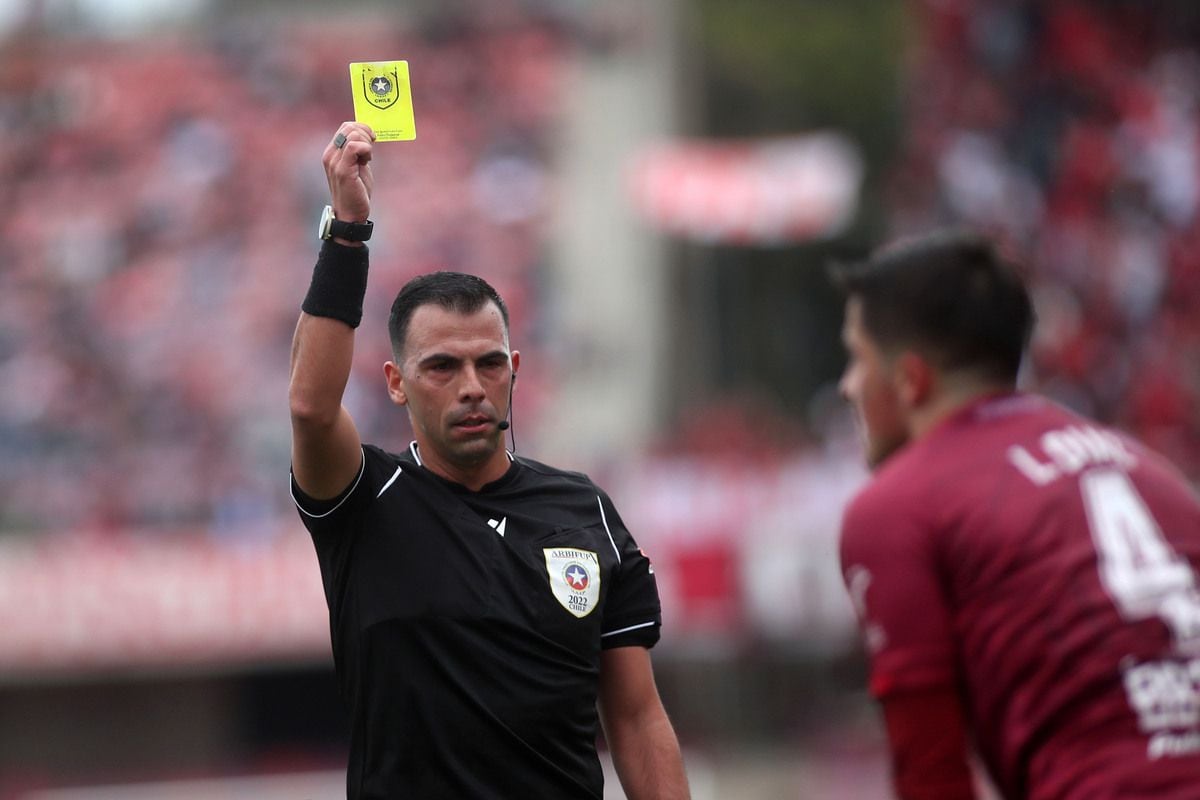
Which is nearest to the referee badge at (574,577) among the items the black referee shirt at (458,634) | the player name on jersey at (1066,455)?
the black referee shirt at (458,634)

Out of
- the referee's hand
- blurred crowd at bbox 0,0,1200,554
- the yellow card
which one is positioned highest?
blurred crowd at bbox 0,0,1200,554

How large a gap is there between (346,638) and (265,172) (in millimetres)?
17529

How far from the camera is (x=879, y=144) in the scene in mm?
34406

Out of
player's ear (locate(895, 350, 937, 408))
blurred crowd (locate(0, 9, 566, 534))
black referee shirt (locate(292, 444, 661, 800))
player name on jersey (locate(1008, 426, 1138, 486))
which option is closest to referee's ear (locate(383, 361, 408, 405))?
black referee shirt (locate(292, 444, 661, 800))

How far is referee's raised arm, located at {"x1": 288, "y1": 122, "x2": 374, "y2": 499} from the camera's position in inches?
140

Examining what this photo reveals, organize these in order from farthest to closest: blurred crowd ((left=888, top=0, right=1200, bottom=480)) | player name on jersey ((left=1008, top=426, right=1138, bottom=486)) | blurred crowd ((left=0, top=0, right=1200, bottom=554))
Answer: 1. blurred crowd ((left=0, top=0, right=1200, bottom=554))
2. blurred crowd ((left=888, top=0, right=1200, bottom=480))
3. player name on jersey ((left=1008, top=426, right=1138, bottom=486))

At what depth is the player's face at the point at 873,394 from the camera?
316 cm

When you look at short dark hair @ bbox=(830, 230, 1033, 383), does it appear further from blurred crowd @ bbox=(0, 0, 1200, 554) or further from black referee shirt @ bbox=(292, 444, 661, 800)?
blurred crowd @ bbox=(0, 0, 1200, 554)

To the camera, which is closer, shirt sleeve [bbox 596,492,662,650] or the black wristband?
the black wristband

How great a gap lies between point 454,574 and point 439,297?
1.98 ft

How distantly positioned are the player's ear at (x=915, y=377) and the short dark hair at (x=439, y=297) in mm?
1076

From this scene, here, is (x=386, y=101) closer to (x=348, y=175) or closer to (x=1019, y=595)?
(x=348, y=175)

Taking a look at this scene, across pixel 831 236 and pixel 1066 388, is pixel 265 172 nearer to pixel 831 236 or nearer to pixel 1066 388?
pixel 1066 388

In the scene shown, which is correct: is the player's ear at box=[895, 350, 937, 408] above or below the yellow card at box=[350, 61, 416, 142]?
below
